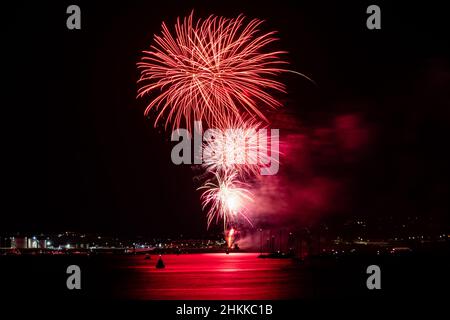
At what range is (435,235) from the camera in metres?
164

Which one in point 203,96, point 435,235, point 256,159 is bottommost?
point 435,235

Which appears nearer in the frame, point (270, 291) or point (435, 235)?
point (270, 291)
